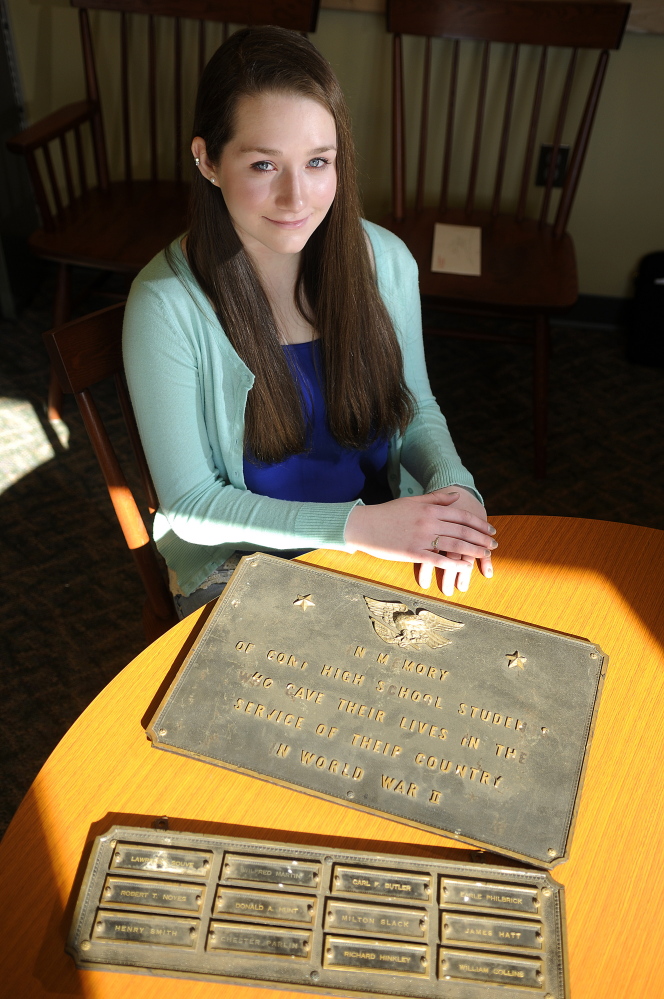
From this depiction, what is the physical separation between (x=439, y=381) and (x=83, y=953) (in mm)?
2269

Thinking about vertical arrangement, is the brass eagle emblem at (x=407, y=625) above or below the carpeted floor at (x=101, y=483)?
above

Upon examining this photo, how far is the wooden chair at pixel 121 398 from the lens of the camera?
1164 mm

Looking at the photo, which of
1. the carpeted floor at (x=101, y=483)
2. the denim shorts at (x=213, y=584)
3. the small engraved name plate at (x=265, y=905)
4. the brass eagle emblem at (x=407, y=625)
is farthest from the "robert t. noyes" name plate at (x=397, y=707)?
the carpeted floor at (x=101, y=483)

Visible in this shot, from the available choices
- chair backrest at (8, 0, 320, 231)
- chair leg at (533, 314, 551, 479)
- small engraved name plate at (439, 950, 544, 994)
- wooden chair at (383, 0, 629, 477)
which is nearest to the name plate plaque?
small engraved name plate at (439, 950, 544, 994)

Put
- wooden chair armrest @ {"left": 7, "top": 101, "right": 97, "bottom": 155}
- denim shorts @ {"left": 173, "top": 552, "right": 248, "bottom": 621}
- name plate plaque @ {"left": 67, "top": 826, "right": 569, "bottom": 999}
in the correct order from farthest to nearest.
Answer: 1. wooden chair armrest @ {"left": 7, "top": 101, "right": 97, "bottom": 155}
2. denim shorts @ {"left": 173, "top": 552, "right": 248, "bottom": 621}
3. name plate plaque @ {"left": 67, "top": 826, "right": 569, "bottom": 999}

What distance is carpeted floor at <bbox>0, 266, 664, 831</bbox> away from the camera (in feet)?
6.11

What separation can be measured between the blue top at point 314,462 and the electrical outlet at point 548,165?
1650 mm

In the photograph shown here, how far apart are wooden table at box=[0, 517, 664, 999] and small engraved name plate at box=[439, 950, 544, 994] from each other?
0.04 m

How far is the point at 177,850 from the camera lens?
0.78 metres

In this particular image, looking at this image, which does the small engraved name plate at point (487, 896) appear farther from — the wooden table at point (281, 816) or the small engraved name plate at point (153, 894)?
the small engraved name plate at point (153, 894)

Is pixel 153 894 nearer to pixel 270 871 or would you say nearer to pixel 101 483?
pixel 270 871

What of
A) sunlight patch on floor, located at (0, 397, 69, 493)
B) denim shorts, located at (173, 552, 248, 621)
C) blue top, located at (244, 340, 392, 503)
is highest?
blue top, located at (244, 340, 392, 503)

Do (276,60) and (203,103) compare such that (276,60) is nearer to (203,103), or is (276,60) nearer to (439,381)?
(203,103)

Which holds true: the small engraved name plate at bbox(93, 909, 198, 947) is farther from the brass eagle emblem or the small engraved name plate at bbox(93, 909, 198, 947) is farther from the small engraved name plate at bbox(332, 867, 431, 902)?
the brass eagle emblem
